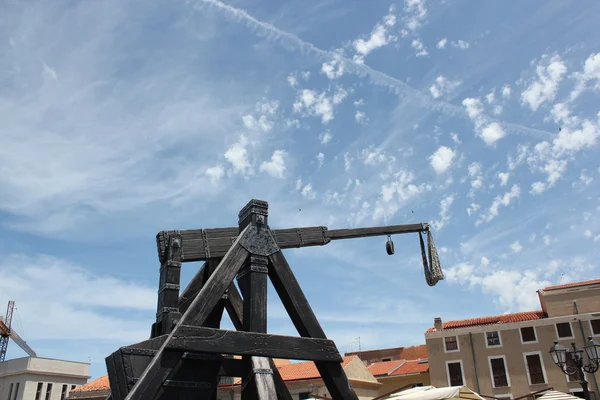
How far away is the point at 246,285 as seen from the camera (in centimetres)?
→ 594

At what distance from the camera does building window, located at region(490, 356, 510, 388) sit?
111 feet

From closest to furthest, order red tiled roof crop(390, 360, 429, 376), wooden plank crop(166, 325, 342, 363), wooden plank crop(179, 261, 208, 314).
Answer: wooden plank crop(166, 325, 342, 363)
wooden plank crop(179, 261, 208, 314)
red tiled roof crop(390, 360, 429, 376)

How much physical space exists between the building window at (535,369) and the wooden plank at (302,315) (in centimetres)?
3185

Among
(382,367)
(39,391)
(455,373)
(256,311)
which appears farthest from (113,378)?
(39,391)

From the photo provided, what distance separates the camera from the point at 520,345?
3431 cm

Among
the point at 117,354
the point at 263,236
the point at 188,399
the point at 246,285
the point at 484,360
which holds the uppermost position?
the point at 484,360

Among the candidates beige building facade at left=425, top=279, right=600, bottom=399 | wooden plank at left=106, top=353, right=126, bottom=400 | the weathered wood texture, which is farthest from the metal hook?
beige building facade at left=425, top=279, right=600, bottom=399

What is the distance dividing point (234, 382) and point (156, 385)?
30885 mm

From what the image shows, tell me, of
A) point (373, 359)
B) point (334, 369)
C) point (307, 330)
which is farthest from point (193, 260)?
point (373, 359)

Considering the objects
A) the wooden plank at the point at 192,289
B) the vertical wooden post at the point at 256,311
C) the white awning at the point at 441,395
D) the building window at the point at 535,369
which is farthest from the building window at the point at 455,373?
the vertical wooden post at the point at 256,311

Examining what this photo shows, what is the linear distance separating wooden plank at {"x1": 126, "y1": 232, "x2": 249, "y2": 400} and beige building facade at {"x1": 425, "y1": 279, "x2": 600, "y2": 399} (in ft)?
105

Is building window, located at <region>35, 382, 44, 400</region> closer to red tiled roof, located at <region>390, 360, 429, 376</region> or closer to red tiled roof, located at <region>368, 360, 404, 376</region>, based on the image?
red tiled roof, located at <region>368, 360, 404, 376</region>

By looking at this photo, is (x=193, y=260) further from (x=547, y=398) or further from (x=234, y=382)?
(x=234, y=382)

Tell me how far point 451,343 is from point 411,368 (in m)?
5.00
